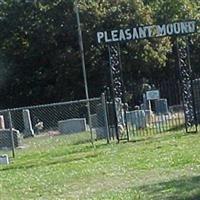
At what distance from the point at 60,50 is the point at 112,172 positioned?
35.6 m

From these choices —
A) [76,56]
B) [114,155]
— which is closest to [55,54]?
[76,56]

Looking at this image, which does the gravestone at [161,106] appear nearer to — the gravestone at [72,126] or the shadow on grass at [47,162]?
the gravestone at [72,126]

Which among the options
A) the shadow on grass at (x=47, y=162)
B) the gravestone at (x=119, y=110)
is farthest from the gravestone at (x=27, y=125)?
the shadow on grass at (x=47, y=162)

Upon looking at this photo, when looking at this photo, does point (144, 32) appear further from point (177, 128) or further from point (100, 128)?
point (100, 128)

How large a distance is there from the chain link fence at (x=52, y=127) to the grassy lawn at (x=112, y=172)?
8.26 ft

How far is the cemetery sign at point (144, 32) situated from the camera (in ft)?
67.6

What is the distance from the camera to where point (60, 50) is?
158ft

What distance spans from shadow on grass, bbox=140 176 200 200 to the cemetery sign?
32.9ft

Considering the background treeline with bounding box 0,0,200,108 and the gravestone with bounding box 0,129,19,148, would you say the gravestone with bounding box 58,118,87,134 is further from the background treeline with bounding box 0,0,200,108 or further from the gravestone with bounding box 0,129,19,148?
the background treeline with bounding box 0,0,200,108

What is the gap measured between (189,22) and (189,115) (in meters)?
2.86

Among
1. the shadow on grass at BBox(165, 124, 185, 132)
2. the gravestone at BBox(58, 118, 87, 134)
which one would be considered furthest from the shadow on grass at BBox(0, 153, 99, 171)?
the gravestone at BBox(58, 118, 87, 134)

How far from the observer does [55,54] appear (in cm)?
4822

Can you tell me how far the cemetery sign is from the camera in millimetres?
20609

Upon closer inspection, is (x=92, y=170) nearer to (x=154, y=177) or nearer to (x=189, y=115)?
(x=154, y=177)
